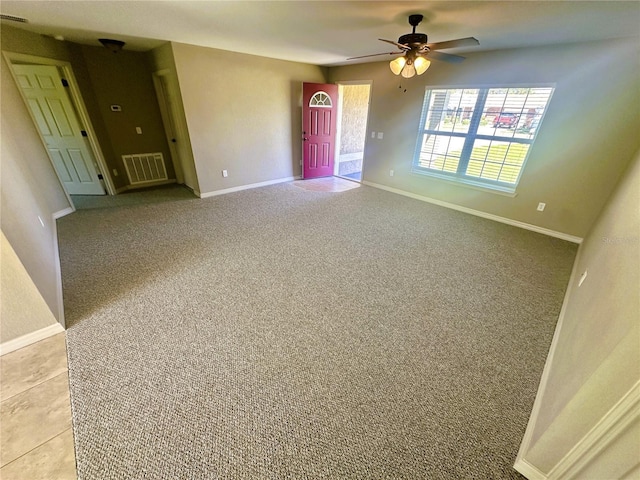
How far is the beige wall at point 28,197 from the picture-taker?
171 centimetres

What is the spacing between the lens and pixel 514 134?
11.1 ft

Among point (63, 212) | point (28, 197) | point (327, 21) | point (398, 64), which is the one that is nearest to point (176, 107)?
point (63, 212)

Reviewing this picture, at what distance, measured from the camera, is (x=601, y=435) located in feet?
2.68

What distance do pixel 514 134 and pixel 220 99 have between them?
14.4ft

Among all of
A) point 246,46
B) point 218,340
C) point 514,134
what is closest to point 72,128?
point 246,46

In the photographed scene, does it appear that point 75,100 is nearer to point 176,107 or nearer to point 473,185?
point 176,107

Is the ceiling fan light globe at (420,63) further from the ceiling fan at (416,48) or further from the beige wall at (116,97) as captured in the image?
the beige wall at (116,97)

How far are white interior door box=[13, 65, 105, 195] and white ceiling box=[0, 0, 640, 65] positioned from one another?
74 cm

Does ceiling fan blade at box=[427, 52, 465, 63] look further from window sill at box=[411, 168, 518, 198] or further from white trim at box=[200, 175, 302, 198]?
white trim at box=[200, 175, 302, 198]

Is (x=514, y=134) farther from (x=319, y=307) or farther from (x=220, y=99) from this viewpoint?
(x=220, y=99)

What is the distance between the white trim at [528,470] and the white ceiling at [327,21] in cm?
283

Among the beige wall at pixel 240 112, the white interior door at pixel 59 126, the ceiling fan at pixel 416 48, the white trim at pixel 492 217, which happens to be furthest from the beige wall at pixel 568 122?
the white interior door at pixel 59 126

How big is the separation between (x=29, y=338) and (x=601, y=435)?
9.94ft

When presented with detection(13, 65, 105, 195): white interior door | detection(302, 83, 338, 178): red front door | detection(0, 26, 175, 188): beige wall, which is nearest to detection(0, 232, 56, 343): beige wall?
detection(13, 65, 105, 195): white interior door
